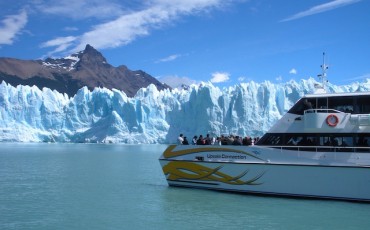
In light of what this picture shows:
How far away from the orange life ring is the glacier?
130 feet

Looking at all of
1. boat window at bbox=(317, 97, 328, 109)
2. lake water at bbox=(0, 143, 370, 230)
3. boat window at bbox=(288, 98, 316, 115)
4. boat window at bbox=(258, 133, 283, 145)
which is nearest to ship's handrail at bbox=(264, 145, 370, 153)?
boat window at bbox=(258, 133, 283, 145)

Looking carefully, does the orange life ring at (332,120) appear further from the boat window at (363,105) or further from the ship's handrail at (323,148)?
the boat window at (363,105)

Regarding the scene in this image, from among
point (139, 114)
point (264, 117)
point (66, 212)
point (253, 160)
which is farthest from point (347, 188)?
point (139, 114)

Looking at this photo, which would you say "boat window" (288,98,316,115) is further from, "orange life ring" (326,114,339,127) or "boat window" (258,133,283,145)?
"boat window" (258,133,283,145)

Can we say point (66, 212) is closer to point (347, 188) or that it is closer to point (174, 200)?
point (174, 200)

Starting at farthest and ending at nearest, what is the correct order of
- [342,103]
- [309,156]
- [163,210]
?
[342,103] → [309,156] → [163,210]

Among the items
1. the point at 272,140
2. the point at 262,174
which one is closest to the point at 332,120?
the point at 272,140

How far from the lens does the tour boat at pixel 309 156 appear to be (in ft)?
38.9

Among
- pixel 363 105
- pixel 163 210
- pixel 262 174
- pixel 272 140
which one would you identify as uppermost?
pixel 363 105

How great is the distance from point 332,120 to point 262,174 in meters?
2.56

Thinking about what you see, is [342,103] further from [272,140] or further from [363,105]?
[272,140]

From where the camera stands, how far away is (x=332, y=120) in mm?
12352

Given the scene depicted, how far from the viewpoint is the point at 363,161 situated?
38.7 ft

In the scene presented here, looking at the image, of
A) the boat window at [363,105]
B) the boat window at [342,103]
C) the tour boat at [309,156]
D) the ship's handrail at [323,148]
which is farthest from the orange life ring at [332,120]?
the boat window at [363,105]
